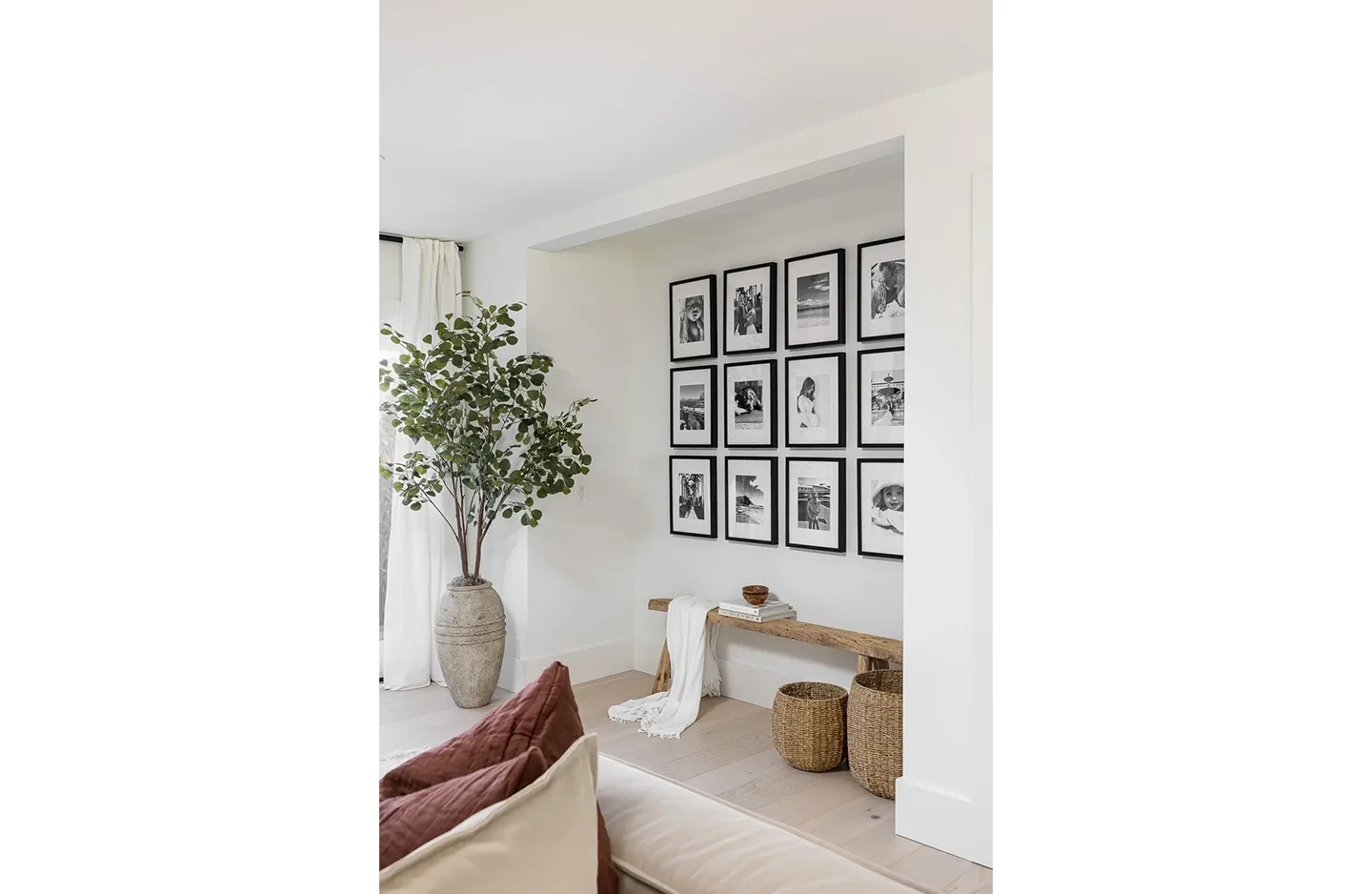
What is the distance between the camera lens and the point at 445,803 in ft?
3.27

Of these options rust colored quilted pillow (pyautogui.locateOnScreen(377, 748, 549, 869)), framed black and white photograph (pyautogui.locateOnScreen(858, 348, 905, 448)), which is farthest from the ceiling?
rust colored quilted pillow (pyautogui.locateOnScreen(377, 748, 549, 869))

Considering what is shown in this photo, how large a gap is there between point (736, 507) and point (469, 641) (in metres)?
1.37

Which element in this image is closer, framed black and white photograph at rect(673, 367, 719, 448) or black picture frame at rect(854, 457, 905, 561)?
black picture frame at rect(854, 457, 905, 561)

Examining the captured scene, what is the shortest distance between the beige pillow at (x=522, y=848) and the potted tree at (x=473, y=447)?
8.74 ft

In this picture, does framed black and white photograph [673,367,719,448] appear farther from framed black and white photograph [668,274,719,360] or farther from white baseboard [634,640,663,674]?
white baseboard [634,640,663,674]

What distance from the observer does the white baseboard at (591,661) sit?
4.02 metres

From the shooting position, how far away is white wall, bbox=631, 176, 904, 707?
134 inches
